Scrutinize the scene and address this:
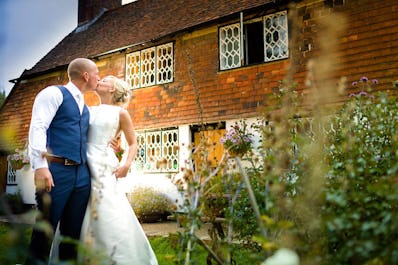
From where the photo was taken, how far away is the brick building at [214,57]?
26.3ft

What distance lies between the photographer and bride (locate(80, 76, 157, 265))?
327cm

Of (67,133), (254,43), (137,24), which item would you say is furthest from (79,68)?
(137,24)

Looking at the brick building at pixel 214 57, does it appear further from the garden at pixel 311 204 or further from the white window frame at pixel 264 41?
the garden at pixel 311 204

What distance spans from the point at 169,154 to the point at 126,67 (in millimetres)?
3306

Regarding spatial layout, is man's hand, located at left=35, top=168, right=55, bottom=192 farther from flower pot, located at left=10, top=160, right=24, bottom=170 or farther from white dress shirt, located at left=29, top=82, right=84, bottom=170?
flower pot, located at left=10, top=160, right=24, bottom=170

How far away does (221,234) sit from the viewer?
3.66 meters

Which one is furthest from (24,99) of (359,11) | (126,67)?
(359,11)

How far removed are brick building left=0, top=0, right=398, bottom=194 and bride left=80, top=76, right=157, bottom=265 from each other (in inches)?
167

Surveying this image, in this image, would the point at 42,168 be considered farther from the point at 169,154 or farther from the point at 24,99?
the point at 24,99

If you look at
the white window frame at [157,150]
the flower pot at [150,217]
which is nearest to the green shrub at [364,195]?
the flower pot at [150,217]

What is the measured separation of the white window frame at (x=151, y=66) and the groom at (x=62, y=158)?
7990mm

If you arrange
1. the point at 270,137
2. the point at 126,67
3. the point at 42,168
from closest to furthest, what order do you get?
1. the point at 270,137
2. the point at 42,168
3. the point at 126,67

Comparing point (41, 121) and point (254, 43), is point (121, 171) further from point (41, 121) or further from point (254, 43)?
point (254, 43)

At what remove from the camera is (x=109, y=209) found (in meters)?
3.33
